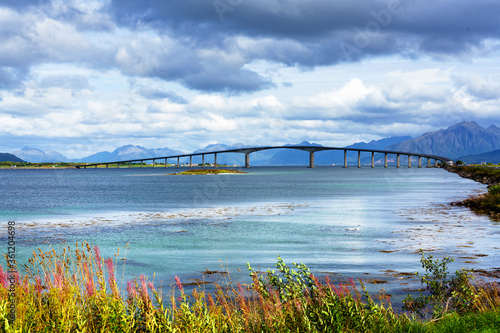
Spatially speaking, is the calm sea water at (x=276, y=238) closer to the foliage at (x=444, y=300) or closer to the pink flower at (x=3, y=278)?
the foliage at (x=444, y=300)

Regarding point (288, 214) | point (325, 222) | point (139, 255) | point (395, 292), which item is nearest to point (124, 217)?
point (288, 214)

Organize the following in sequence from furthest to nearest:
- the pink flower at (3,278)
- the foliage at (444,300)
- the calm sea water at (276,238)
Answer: the calm sea water at (276,238) < the foliage at (444,300) < the pink flower at (3,278)

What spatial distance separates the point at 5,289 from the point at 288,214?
3922 cm

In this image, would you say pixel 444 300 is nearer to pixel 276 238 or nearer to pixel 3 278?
pixel 3 278

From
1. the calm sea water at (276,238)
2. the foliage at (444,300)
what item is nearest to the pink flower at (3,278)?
the calm sea water at (276,238)

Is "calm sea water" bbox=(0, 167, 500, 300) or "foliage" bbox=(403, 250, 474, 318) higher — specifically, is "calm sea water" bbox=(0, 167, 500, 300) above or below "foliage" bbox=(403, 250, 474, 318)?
below

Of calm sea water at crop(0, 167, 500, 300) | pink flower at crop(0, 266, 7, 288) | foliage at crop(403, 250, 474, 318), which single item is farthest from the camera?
calm sea water at crop(0, 167, 500, 300)

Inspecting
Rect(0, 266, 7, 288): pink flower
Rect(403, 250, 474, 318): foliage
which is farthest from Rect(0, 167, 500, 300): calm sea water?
Rect(0, 266, 7, 288): pink flower

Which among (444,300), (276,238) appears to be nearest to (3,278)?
(444,300)

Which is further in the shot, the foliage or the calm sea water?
the calm sea water

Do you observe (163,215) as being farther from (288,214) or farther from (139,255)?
(139,255)

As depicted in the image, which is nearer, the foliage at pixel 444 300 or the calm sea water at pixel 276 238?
the foliage at pixel 444 300

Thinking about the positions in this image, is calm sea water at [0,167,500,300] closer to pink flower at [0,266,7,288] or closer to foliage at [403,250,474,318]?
foliage at [403,250,474,318]

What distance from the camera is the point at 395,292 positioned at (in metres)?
17.2
